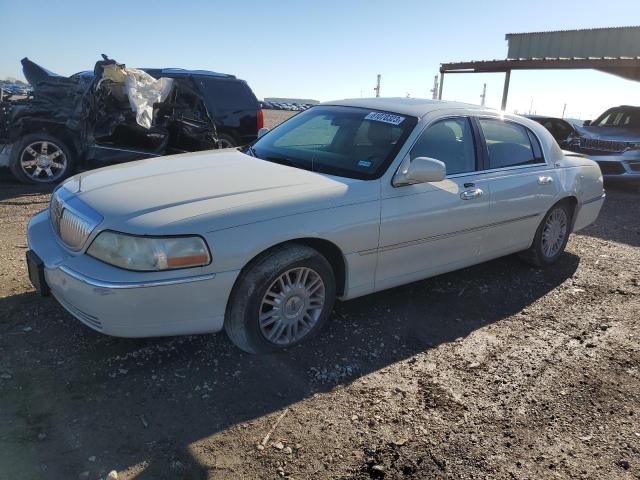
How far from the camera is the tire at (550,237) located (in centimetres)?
509

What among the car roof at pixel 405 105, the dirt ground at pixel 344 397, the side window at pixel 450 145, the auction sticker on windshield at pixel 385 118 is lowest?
the dirt ground at pixel 344 397

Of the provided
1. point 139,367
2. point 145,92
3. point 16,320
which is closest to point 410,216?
point 139,367

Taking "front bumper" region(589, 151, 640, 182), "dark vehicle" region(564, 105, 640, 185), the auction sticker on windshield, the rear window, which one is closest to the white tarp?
the rear window

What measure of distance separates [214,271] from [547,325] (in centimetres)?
272

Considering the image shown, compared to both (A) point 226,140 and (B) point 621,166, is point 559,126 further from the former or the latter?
(A) point 226,140

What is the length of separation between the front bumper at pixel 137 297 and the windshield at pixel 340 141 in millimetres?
1263

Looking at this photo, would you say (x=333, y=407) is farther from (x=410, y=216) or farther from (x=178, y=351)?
(x=410, y=216)

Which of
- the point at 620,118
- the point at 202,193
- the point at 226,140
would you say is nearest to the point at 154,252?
the point at 202,193

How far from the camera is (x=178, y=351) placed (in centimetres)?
331

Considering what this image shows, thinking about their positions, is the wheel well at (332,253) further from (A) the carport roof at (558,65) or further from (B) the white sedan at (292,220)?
(A) the carport roof at (558,65)

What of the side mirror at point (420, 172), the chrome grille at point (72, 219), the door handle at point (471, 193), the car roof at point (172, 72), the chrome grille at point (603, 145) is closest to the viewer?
the chrome grille at point (72, 219)

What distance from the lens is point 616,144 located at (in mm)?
10281

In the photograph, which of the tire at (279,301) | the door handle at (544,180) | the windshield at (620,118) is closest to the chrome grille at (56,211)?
the tire at (279,301)

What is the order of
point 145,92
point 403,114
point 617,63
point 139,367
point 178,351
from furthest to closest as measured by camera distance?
point 617,63
point 145,92
point 403,114
point 178,351
point 139,367
